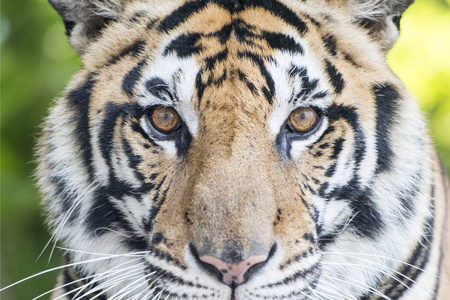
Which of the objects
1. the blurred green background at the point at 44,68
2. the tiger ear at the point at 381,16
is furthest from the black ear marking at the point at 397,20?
the blurred green background at the point at 44,68

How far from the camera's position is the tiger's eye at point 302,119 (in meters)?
2.57

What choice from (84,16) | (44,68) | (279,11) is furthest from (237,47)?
(44,68)

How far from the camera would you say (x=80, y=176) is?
9.53ft

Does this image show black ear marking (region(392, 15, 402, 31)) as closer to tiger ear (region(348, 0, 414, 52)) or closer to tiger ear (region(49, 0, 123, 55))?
tiger ear (region(348, 0, 414, 52))

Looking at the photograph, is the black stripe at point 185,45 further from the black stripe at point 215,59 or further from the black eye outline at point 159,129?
the black eye outline at point 159,129

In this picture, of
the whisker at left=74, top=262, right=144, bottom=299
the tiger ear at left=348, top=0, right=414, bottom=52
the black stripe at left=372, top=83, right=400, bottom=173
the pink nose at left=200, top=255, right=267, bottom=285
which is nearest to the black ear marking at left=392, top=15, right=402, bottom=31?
the tiger ear at left=348, top=0, right=414, bottom=52

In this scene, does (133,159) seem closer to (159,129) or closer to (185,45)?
(159,129)

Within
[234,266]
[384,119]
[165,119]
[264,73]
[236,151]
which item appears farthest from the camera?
[384,119]

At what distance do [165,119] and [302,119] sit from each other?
1.93ft

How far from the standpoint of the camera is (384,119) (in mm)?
2789

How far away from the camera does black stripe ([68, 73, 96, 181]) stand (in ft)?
9.29

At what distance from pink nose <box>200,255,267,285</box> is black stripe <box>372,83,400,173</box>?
0.89m

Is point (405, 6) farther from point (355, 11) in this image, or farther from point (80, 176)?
point (80, 176)

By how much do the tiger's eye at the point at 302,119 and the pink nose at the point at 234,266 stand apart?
0.63m
